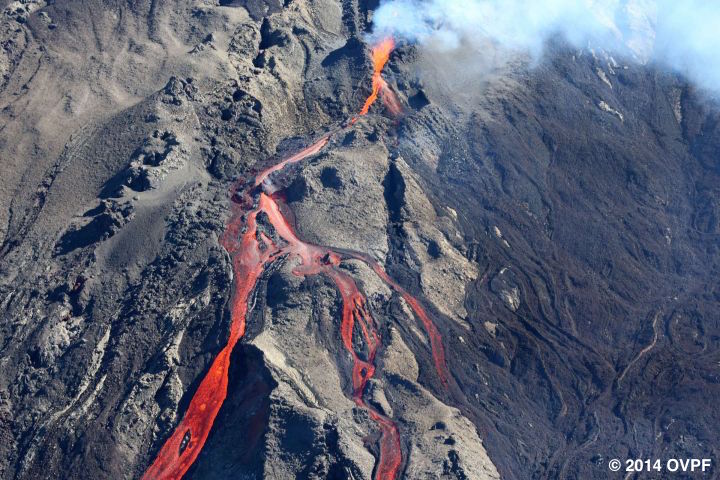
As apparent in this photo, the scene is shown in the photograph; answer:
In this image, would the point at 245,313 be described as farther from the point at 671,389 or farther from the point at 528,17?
the point at 528,17

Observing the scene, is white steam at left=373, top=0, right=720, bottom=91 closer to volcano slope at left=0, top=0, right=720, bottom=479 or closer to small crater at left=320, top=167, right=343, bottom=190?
volcano slope at left=0, top=0, right=720, bottom=479

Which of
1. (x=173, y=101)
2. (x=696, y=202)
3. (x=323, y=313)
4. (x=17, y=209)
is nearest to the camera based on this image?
(x=323, y=313)

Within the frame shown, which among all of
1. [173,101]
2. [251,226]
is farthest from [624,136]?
[173,101]

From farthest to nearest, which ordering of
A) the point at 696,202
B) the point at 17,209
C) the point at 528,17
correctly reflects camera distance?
Result: the point at 528,17 < the point at 696,202 < the point at 17,209

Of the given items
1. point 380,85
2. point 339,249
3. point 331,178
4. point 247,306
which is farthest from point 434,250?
point 380,85

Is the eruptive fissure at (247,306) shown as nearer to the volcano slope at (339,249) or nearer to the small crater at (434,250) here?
the volcano slope at (339,249)

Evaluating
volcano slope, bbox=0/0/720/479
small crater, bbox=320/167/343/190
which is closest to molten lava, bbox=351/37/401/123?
volcano slope, bbox=0/0/720/479

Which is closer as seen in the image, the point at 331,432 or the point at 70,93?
the point at 331,432
